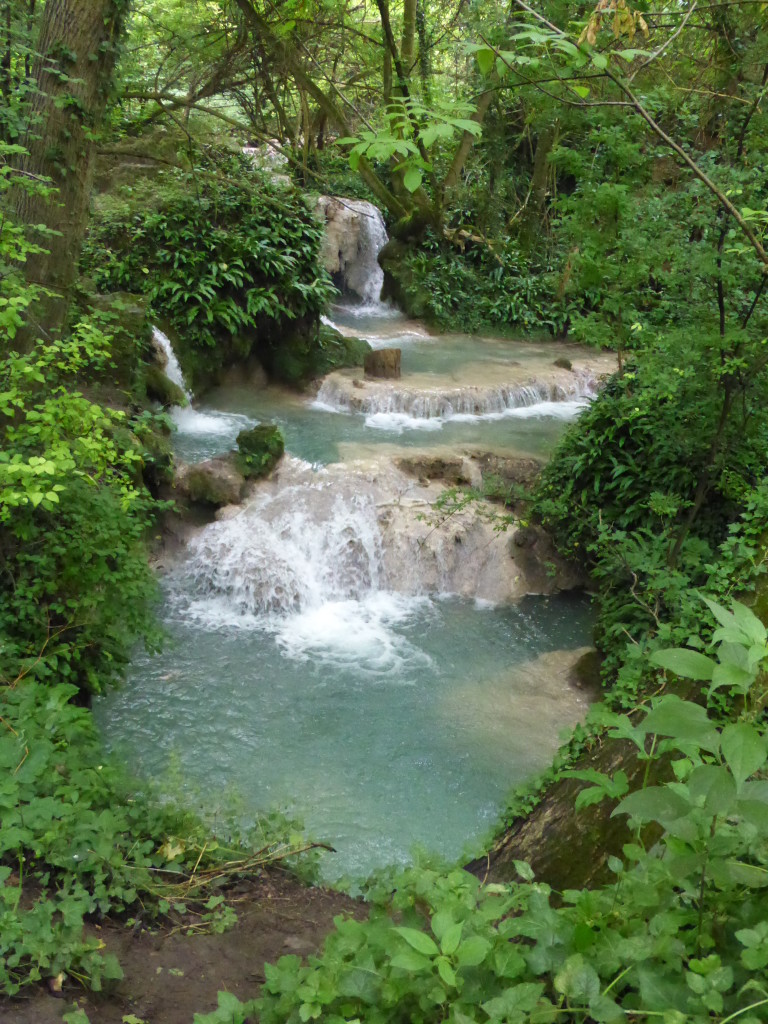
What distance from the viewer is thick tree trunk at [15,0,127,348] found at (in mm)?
4355

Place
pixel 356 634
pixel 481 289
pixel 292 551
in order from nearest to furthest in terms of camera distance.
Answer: pixel 356 634 → pixel 292 551 → pixel 481 289

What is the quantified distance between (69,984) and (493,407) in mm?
10083

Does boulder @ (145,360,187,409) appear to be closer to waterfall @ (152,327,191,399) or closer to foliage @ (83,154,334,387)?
waterfall @ (152,327,191,399)

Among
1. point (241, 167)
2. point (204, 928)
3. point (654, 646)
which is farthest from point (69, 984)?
point (241, 167)

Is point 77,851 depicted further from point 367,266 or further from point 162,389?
point 367,266

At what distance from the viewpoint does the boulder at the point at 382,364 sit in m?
12.0

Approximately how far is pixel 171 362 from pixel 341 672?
580cm

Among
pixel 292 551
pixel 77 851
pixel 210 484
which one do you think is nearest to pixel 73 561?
pixel 77 851

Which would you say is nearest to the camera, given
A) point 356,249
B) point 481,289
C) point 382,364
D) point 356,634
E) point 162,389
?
point 356,634

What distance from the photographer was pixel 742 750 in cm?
135

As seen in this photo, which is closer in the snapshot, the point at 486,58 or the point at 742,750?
the point at 742,750

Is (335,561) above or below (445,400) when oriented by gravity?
below

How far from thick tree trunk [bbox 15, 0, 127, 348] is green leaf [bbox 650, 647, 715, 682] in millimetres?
3902

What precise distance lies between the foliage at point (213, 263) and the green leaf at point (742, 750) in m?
10.3
